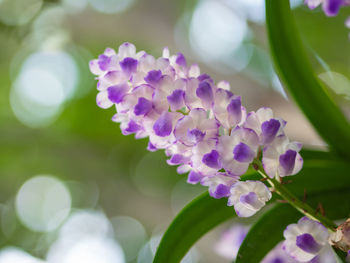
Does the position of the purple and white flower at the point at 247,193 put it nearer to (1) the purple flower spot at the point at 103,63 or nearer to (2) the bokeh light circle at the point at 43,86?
(1) the purple flower spot at the point at 103,63

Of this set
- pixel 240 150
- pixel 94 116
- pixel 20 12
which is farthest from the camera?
pixel 94 116

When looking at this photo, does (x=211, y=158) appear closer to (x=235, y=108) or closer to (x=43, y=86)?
(x=235, y=108)

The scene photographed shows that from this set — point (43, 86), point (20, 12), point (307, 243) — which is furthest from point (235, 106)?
point (43, 86)

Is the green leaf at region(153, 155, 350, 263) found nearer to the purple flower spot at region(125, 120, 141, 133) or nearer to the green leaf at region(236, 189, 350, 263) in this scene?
the green leaf at region(236, 189, 350, 263)

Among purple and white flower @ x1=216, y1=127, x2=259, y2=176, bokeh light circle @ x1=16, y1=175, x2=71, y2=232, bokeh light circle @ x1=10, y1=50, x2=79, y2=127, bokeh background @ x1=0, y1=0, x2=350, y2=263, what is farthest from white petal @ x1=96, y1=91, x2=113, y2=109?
bokeh light circle @ x1=16, y1=175, x2=71, y2=232

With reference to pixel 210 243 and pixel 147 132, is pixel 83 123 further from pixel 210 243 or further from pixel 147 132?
pixel 147 132

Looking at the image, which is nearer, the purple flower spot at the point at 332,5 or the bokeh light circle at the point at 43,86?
the purple flower spot at the point at 332,5

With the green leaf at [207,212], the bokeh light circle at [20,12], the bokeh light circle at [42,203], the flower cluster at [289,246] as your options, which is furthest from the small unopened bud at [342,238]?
the bokeh light circle at [42,203]
